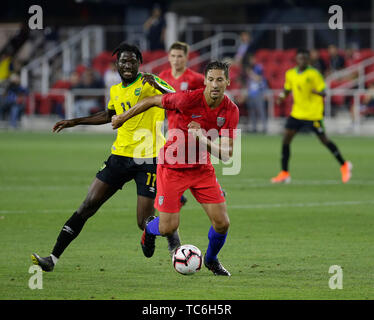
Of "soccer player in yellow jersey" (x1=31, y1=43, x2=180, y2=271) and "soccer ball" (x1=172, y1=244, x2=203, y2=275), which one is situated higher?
"soccer player in yellow jersey" (x1=31, y1=43, x2=180, y2=271)

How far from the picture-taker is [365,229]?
1173 centimetres

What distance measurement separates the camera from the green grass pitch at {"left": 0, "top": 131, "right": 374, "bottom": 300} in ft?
26.5

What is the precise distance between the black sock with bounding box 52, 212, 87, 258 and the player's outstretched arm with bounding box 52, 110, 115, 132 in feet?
3.00

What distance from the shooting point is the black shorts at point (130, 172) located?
30.5 feet

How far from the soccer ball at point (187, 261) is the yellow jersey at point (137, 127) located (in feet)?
4.74

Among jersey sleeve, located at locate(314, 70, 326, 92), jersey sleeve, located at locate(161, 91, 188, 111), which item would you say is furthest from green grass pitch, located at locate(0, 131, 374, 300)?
jersey sleeve, located at locate(314, 70, 326, 92)

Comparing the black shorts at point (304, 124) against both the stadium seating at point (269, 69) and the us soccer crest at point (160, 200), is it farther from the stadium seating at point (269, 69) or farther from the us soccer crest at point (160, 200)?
the stadium seating at point (269, 69)

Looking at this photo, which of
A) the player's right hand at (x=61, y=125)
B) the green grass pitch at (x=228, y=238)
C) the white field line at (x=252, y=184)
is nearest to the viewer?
the green grass pitch at (x=228, y=238)

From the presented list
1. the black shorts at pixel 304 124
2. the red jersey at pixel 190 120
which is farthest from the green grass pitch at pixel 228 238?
the red jersey at pixel 190 120

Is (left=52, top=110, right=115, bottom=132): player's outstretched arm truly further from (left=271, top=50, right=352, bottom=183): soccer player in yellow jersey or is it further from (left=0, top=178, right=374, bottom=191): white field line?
(left=271, top=50, right=352, bottom=183): soccer player in yellow jersey

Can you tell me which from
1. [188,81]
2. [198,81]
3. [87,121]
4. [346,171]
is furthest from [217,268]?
[346,171]

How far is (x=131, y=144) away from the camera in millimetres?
9586

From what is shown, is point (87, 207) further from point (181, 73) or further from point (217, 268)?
point (181, 73)

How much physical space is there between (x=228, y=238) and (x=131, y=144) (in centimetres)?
218
